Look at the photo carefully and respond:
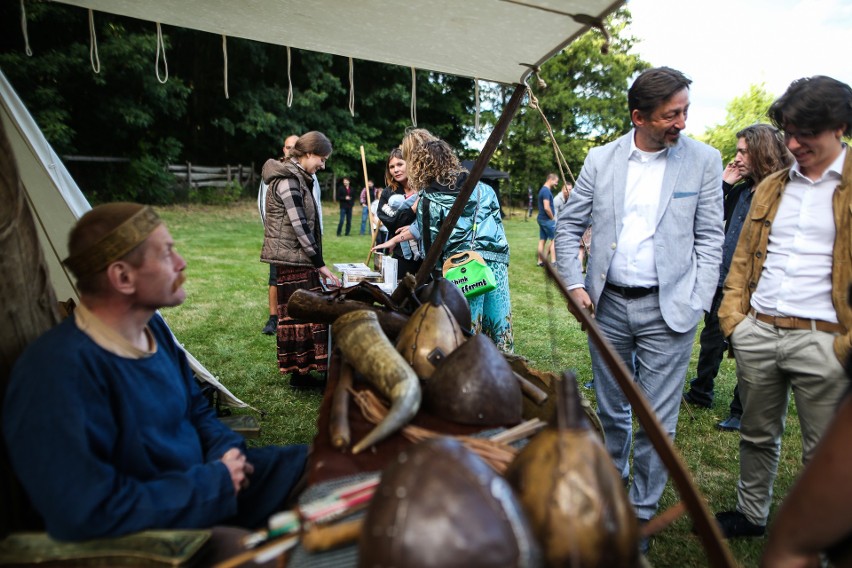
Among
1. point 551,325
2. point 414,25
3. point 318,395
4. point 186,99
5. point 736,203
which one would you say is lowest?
point 318,395

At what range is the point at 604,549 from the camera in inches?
37.1

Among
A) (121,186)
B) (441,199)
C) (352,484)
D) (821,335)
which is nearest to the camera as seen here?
(352,484)

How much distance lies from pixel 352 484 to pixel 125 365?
2.49 ft

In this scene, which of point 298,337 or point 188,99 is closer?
point 298,337

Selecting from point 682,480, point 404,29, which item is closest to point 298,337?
point 404,29

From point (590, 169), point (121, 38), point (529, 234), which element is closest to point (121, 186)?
point (121, 38)

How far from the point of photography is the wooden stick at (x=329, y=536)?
1.06 m

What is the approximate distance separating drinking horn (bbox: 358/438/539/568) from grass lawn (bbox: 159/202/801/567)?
905 millimetres

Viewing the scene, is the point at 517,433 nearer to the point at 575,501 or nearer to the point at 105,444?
the point at 575,501

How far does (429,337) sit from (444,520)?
106cm

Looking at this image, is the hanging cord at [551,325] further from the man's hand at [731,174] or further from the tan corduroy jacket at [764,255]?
the man's hand at [731,174]

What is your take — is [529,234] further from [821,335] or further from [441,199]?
[821,335]

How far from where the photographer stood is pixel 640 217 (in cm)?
257

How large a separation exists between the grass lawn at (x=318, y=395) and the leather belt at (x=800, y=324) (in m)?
0.93
